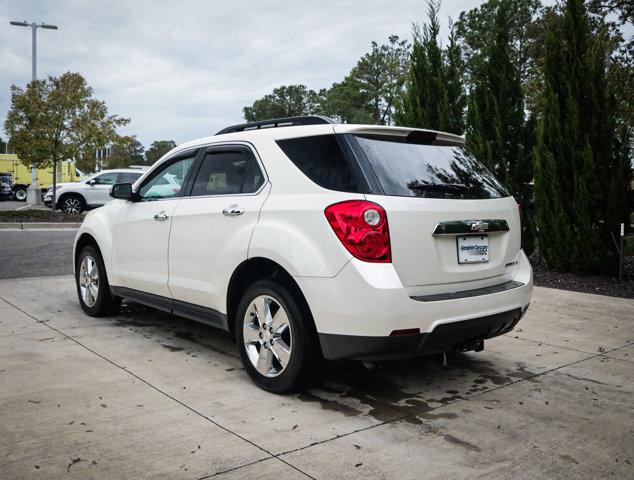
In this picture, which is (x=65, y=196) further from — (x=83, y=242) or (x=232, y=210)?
(x=232, y=210)

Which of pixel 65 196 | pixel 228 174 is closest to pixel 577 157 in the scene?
pixel 228 174

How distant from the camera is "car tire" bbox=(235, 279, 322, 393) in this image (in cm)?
374

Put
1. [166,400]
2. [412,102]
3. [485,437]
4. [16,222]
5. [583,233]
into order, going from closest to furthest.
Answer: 1. [485,437]
2. [166,400]
3. [583,233]
4. [412,102]
5. [16,222]

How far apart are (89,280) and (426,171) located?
3.96m

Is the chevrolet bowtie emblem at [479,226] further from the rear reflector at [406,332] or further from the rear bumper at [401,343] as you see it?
the rear reflector at [406,332]

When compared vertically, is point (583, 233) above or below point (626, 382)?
above

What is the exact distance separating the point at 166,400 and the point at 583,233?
7.34 meters

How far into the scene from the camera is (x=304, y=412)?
368 centimetres

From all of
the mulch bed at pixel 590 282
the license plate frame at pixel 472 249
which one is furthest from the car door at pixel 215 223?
the mulch bed at pixel 590 282

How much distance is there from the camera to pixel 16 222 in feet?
52.2

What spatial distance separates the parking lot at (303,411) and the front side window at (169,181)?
130cm

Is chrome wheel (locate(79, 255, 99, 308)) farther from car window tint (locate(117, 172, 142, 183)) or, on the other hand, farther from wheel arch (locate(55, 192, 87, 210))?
wheel arch (locate(55, 192, 87, 210))

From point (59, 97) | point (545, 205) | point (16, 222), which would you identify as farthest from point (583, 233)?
point (59, 97)

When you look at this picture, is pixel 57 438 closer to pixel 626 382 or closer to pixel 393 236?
pixel 393 236
